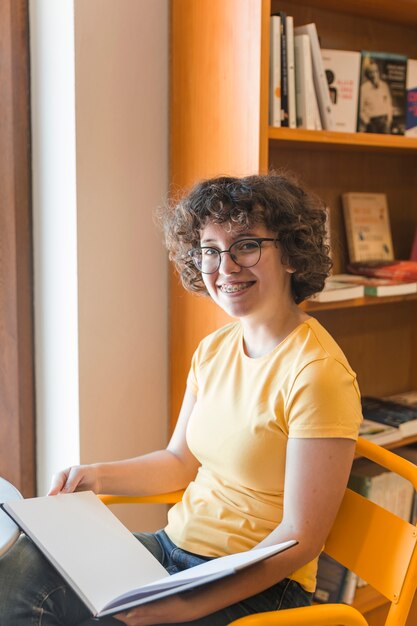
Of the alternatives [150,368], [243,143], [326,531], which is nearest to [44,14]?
[243,143]

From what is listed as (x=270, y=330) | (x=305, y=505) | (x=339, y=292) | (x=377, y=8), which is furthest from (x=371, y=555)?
(x=377, y=8)

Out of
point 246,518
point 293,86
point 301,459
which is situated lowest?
point 246,518

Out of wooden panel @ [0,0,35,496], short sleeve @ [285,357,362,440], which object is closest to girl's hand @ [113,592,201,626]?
short sleeve @ [285,357,362,440]

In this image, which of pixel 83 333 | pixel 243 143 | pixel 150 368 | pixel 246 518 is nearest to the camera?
pixel 246 518

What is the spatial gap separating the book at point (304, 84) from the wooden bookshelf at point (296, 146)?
54mm

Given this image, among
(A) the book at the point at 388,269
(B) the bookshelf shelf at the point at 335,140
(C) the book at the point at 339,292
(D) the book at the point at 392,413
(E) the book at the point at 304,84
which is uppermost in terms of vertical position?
(E) the book at the point at 304,84

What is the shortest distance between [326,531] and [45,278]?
1.05 m

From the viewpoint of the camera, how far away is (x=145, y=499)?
1.51 meters

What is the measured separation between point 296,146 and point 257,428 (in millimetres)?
1040

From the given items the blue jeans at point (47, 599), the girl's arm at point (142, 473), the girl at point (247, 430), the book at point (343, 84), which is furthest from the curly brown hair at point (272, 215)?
the book at point (343, 84)

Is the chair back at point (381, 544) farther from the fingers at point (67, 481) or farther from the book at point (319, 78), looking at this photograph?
the book at point (319, 78)

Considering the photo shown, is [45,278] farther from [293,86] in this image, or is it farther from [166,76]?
[293,86]

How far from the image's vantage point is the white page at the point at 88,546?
107 cm

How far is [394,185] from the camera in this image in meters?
2.46
